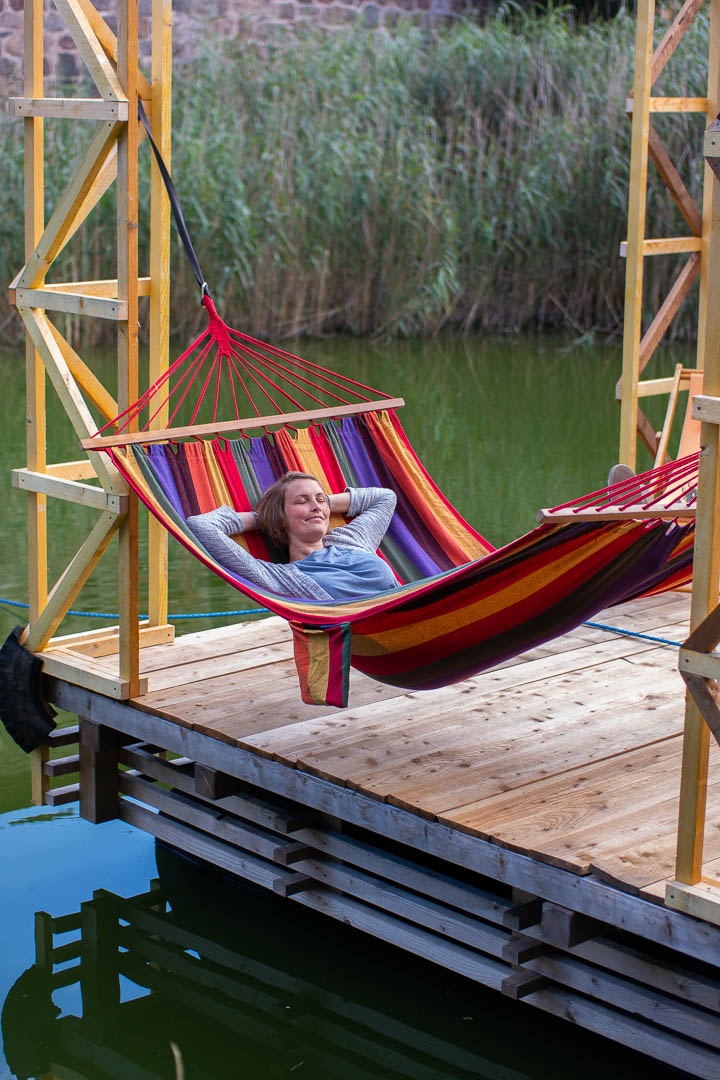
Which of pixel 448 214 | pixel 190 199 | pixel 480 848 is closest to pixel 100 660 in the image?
pixel 480 848

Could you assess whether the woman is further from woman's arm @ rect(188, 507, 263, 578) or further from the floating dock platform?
the floating dock platform

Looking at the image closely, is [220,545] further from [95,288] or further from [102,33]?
[102,33]

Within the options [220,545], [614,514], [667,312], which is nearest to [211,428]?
[220,545]

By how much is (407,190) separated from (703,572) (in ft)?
24.6

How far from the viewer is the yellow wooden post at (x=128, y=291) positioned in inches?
121

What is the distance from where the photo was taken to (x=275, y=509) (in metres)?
3.44

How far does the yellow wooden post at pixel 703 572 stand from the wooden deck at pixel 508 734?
108mm

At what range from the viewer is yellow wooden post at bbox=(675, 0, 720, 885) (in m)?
2.13

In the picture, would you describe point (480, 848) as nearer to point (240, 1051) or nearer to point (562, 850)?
point (562, 850)

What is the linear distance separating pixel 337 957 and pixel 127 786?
65 cm

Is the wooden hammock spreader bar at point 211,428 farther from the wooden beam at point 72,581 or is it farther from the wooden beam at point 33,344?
the wooden beam at point 33,344

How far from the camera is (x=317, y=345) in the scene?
9.40 metres

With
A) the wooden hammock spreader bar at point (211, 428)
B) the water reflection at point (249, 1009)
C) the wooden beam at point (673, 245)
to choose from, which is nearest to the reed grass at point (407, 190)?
the wooden beam at point (673, 245)

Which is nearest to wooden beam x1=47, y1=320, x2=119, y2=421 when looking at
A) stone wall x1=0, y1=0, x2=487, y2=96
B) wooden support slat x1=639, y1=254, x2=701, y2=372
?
wooden support slat x1=639, y1=254, x2=701, y2=372
